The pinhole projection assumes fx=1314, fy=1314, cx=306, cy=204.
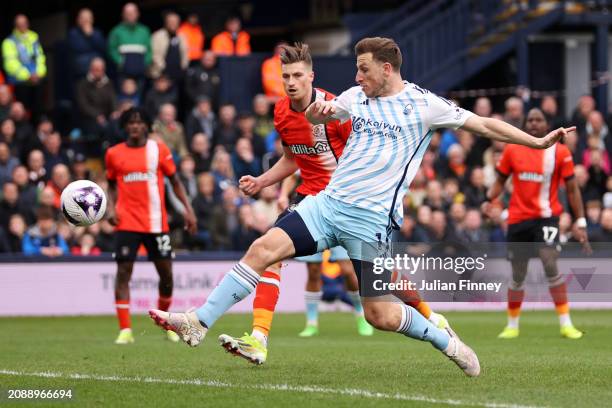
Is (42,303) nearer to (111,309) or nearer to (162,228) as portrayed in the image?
(111,309)

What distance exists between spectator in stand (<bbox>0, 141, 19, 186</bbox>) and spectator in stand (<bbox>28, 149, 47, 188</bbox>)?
0.28m

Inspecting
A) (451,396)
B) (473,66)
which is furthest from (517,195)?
(473,66)

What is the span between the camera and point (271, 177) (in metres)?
11.1

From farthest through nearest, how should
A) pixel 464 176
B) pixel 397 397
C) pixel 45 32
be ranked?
pixel 45 32 < pixel 464 176 < pixel 397 397

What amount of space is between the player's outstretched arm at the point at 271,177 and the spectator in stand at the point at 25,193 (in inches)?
389

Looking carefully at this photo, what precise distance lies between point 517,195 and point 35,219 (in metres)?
8.60

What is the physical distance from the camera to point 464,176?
911 inches

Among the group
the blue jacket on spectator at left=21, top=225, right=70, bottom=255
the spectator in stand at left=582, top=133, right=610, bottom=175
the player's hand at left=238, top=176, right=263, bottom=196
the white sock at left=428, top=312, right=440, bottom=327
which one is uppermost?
the player's hand at left=238, top=176, right=263, bottom=196

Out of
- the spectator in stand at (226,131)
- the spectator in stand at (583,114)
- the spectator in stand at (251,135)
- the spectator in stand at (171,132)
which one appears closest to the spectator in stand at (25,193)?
the spectator in stand at (171,132)

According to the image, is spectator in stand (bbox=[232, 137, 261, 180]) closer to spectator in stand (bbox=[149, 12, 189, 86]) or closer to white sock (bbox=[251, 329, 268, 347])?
spectator in stand (bbox=[149, 12, 189, 86])

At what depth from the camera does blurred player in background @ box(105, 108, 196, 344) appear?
569 inches

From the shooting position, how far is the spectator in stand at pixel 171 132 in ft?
72.9

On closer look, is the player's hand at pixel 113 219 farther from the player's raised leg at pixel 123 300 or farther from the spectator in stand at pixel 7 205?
the spectator in stand at pixel 7 205

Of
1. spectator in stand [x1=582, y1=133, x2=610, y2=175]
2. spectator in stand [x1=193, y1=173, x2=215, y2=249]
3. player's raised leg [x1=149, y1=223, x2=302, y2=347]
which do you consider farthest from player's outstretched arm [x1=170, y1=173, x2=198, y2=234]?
spectator in stand [x1=582, y1=133, x2=610, y2=175]
